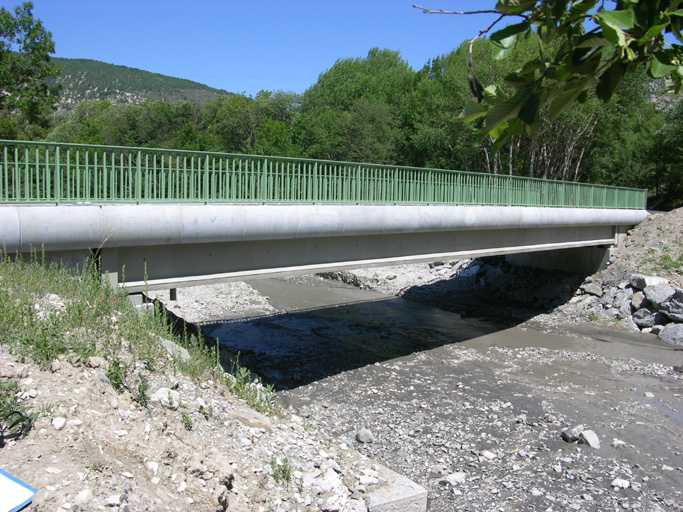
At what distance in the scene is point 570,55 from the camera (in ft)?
7.46

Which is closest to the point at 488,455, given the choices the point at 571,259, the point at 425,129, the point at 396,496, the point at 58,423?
the point at 396,496

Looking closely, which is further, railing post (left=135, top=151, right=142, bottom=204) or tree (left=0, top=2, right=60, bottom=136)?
tree (left=0, top=2, right=60, bottom=136)

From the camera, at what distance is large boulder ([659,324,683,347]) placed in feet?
58.3

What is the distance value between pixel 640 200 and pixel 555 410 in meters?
18.4

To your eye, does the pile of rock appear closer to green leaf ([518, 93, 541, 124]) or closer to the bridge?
the bridge

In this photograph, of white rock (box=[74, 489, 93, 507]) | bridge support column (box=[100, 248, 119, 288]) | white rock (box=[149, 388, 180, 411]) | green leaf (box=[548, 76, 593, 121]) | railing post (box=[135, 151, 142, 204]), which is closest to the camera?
green leaf (box=[548, 76, 593, 121])

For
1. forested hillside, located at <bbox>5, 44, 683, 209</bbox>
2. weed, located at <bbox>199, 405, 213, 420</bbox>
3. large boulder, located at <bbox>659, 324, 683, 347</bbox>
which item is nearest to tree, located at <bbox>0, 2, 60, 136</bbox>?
forested hillside, located at <bbox>5, 44, 683, 209</bbox>

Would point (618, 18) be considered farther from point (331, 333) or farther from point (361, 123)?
point (361, 123)

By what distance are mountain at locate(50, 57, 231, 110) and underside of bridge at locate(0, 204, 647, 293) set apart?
160m

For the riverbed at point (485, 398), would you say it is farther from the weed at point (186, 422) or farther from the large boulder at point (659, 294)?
the weed at point (186, 422)

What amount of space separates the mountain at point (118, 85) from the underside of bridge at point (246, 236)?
6291 inches

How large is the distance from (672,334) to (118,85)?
182688 mm

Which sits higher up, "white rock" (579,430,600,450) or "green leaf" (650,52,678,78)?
"green leaf" (650,52,678,78)

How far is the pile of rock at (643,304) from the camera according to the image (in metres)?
18.7
